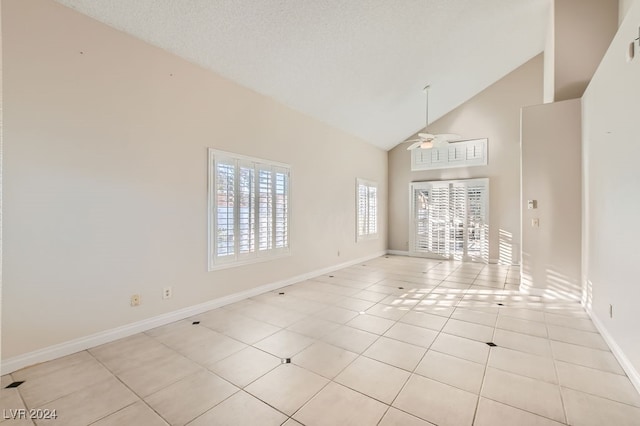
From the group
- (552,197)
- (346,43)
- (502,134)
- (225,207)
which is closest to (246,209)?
(225,207)

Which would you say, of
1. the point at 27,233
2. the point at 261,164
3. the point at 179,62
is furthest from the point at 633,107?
the point at 27,233

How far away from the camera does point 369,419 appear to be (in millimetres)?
2111

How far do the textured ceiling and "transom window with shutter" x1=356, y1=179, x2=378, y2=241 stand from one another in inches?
57.0

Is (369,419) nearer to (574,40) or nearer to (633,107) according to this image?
(633,107)

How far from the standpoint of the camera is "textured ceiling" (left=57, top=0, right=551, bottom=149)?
3316 millimetres

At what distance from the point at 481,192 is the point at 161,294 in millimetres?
6935

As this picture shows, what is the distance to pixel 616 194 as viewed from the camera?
2941 millimetres

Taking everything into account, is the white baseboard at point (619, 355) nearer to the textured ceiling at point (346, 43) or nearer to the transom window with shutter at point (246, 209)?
the transom window with shutter at point (246, 209)

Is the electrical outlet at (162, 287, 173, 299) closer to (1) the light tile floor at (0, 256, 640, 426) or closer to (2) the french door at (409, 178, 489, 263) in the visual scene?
(1) the light tile floor at (0, 256, 640, 426)

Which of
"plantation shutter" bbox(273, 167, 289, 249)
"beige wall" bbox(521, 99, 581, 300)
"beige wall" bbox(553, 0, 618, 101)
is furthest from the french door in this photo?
"plantation shutter" bbox(273, 167, 289, 249)

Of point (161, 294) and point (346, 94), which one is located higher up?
point (346, 94)

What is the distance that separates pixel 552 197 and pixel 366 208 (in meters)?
3.84

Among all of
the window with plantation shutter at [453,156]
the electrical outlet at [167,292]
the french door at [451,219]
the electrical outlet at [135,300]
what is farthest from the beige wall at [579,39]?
the electrical outlet at [135,300]

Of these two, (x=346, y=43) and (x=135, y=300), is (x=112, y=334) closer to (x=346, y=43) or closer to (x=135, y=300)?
(x=135, y=300)
